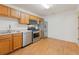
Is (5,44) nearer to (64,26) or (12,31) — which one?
(12,31)

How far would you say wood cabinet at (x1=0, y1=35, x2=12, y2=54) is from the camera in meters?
3.08

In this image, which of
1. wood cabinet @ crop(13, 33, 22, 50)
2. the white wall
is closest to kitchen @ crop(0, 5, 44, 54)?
wood cabinet @ crop(13, 33, 22, 50)

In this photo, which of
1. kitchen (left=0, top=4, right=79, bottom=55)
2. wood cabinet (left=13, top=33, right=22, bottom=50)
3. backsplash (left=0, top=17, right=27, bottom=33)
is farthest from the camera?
backsplash (left=0, top=17, right=27, bottom=33)

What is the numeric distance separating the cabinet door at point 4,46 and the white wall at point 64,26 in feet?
12.0

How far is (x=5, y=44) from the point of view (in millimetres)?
3221

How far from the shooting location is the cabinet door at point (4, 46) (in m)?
3.07

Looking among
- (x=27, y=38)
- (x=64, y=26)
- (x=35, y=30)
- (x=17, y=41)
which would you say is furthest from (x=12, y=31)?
(x=64, y=26)

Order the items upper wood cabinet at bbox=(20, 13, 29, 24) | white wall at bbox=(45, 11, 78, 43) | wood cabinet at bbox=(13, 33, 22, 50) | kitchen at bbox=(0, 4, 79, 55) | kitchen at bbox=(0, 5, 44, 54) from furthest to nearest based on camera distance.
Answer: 1. white wall at bbox=(45, 11, 78, 43)
2. upper wood cabinet at bbox=(20, 13, 29, 24)
3. wood cabinet at bbox=(13, 33, 22, 50)
4. kitchen at bbox=(0, 4, 79, 55)
5. kitchen at bbox=(0, 5, 44, 54)

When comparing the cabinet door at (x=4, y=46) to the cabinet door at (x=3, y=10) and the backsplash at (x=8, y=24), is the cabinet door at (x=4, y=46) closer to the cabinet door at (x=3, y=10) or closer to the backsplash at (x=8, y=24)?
the backsplash at (x=8, y=24)

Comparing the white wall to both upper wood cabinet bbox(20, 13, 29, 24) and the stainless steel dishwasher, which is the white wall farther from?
upper wood cabinet bbox(20, 13, 29, 24)

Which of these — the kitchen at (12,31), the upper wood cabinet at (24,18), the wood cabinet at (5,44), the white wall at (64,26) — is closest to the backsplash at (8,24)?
the kitchen at (12,31)

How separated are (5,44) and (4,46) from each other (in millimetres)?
72
